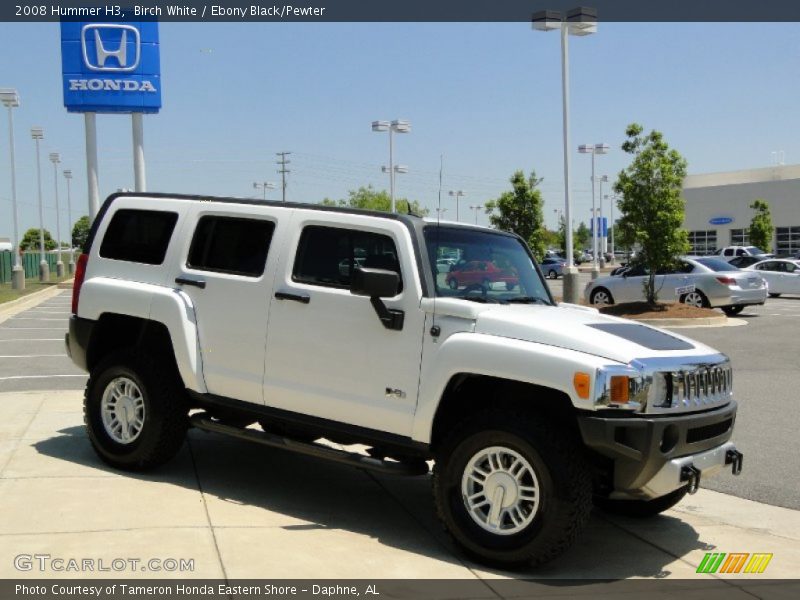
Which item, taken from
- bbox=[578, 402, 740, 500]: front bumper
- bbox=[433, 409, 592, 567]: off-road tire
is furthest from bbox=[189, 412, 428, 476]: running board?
bbox=[578, 402, 740, 500]: front bumper

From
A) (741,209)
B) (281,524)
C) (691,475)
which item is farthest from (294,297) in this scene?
(741,209)

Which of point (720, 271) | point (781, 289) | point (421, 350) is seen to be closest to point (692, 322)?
point (720, 271)

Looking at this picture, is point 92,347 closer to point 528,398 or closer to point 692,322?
point 528,398

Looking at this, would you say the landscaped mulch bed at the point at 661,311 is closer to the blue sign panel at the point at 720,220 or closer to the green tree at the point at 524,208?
the green tree at the point at 524,208

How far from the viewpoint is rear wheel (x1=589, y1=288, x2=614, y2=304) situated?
25306 mm

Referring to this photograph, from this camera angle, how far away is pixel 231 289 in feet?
21.7

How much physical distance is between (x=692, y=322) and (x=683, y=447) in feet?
53.9

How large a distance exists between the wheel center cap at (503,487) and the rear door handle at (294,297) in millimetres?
1724

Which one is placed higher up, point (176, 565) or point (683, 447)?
point (683, 447)

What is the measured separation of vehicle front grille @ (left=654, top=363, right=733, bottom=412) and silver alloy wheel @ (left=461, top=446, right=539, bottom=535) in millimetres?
840

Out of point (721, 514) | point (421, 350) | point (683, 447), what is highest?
point (421, 350)

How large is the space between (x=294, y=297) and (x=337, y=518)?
1496 millimetres

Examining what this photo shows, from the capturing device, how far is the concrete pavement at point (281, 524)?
→ 5.32 meters

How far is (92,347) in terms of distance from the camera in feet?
24.4
